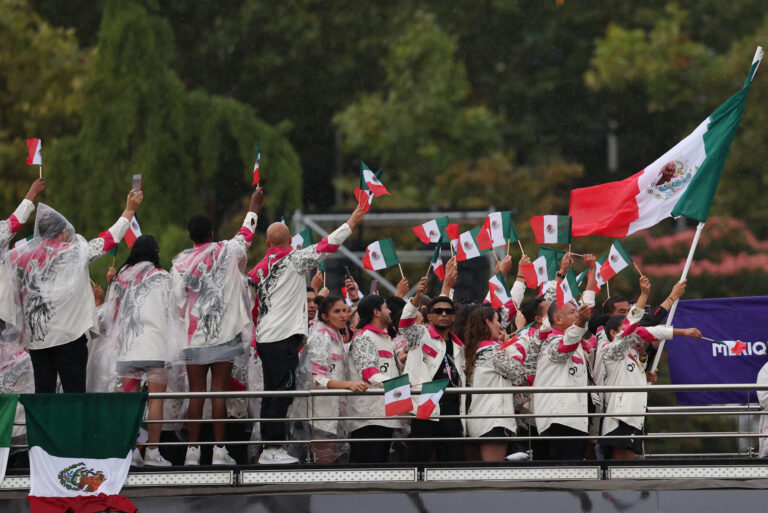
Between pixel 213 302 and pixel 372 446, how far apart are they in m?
1.65

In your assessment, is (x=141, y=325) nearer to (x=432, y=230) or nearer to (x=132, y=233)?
(x=132, y=233)

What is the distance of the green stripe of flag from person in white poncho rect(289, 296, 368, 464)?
129 centimetres

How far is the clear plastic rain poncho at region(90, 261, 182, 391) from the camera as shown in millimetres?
10375

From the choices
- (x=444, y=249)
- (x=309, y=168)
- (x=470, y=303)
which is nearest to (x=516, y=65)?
(x=309, y=168)

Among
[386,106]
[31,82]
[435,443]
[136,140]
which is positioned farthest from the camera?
[386,106]

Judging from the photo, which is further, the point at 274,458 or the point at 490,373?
the point at 490,373

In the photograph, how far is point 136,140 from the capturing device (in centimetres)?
2283

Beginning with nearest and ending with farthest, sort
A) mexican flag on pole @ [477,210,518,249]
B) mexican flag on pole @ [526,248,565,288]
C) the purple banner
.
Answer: the purple banner → mexican flag on pole @ [477,210,518,249] → mexican flag on pole @ [526,248,565,288]

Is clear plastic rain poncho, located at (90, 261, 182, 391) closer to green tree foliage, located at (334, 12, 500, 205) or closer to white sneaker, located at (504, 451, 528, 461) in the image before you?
white sneaker, located at (504, 451, 528, 461)

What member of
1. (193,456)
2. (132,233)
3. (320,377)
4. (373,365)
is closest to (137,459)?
(193,456)

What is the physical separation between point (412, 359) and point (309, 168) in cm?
1995

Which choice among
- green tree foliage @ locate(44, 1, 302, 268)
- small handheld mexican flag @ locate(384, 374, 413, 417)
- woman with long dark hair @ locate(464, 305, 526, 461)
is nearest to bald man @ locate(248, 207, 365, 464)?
small handheld mexican flag @ locate(384, 374, 413, 417)

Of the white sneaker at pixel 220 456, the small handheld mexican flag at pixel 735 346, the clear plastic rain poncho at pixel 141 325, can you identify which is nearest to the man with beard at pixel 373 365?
the white sneaker at pixel 220 456

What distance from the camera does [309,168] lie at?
30094mm
